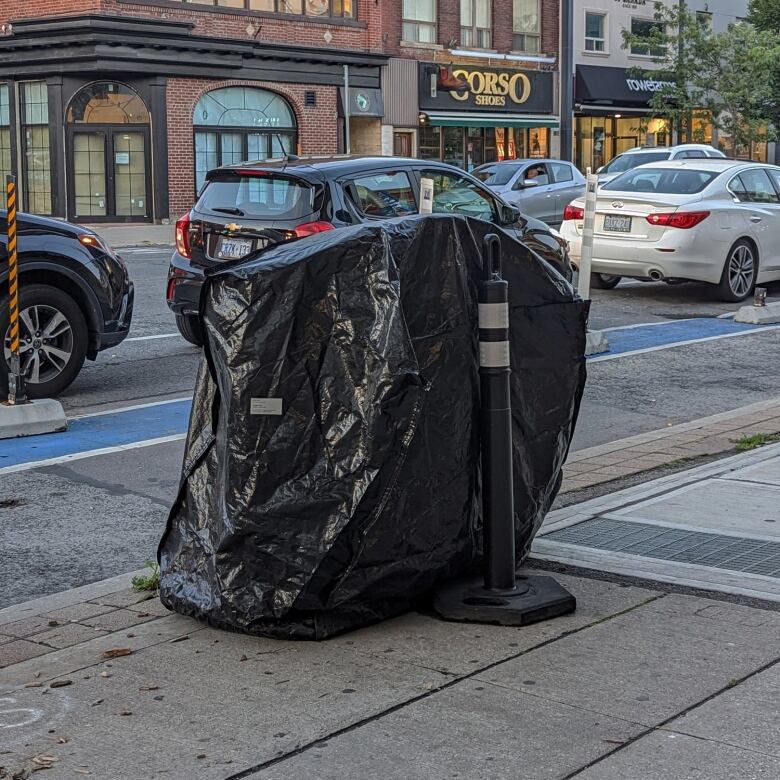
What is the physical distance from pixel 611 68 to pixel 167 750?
42.6m

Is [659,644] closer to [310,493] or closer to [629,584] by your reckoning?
[629,584]

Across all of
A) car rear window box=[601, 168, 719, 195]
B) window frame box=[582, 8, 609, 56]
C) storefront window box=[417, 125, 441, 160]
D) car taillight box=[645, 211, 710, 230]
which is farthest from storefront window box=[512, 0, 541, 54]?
car taillight box=[645, 211, 710, 230]

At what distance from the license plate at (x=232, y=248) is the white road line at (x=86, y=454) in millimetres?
2662

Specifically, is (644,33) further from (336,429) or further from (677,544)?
(336,429)

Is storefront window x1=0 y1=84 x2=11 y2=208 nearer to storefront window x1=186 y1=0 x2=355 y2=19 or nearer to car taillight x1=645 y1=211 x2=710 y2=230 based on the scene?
storefront window x1=186 y1=0 x2=355 y2=19

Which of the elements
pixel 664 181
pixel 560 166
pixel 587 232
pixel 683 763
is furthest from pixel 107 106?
pixel 683 763

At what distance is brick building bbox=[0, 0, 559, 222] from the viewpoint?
30.9 m

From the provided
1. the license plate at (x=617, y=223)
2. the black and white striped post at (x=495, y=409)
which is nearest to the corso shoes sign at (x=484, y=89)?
the license plate at (x=617, y=223)

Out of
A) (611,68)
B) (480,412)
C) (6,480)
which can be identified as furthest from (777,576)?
(611,68)

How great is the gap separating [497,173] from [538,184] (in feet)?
2.75

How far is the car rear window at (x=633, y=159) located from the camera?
26.2 meters

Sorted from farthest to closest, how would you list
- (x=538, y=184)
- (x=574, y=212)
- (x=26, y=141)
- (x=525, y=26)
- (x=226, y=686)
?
(x=525, y=26) < (x=26, y=141) < (x=538, y=184) < (x=574, y=212) < (x=226, y=686)

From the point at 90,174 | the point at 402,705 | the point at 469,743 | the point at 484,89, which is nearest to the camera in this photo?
the point at 469,743

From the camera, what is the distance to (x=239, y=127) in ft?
111
